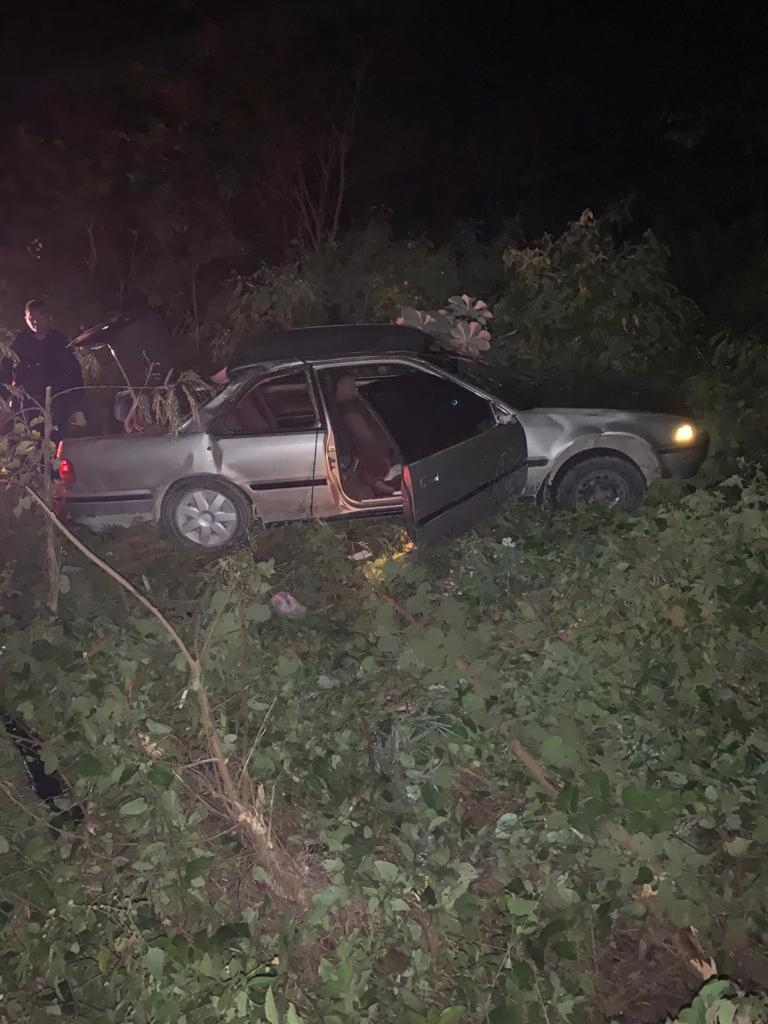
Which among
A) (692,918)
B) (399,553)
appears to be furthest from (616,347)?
(692,918)

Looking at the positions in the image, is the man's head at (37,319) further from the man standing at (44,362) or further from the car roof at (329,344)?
the car roof at (329,344)

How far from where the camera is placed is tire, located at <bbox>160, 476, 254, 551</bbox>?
20.1 feet

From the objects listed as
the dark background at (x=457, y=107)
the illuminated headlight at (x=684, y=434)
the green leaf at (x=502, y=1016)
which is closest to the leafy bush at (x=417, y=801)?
the green leaf at (x=502, y=1016)

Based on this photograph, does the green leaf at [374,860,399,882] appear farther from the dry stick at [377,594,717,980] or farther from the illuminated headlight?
the illuminated headlight

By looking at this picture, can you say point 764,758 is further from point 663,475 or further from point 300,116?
point 300,116

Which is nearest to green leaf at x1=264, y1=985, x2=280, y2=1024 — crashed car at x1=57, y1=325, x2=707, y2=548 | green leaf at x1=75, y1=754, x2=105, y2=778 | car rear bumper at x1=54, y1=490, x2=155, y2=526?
green leaf at x1=75, y1=754, x2=105, y2=778

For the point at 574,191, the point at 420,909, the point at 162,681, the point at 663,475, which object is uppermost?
the point at 574,191

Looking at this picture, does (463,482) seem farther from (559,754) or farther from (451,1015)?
(451,1015)

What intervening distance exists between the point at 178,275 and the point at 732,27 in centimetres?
990

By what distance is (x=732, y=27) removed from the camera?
13844 millimetres

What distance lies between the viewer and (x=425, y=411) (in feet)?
17.9

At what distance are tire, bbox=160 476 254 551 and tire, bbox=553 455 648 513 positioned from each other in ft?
7.01

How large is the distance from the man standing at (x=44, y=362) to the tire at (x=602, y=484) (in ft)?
11.4

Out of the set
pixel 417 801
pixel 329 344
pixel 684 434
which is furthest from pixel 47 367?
pixel 417 801
